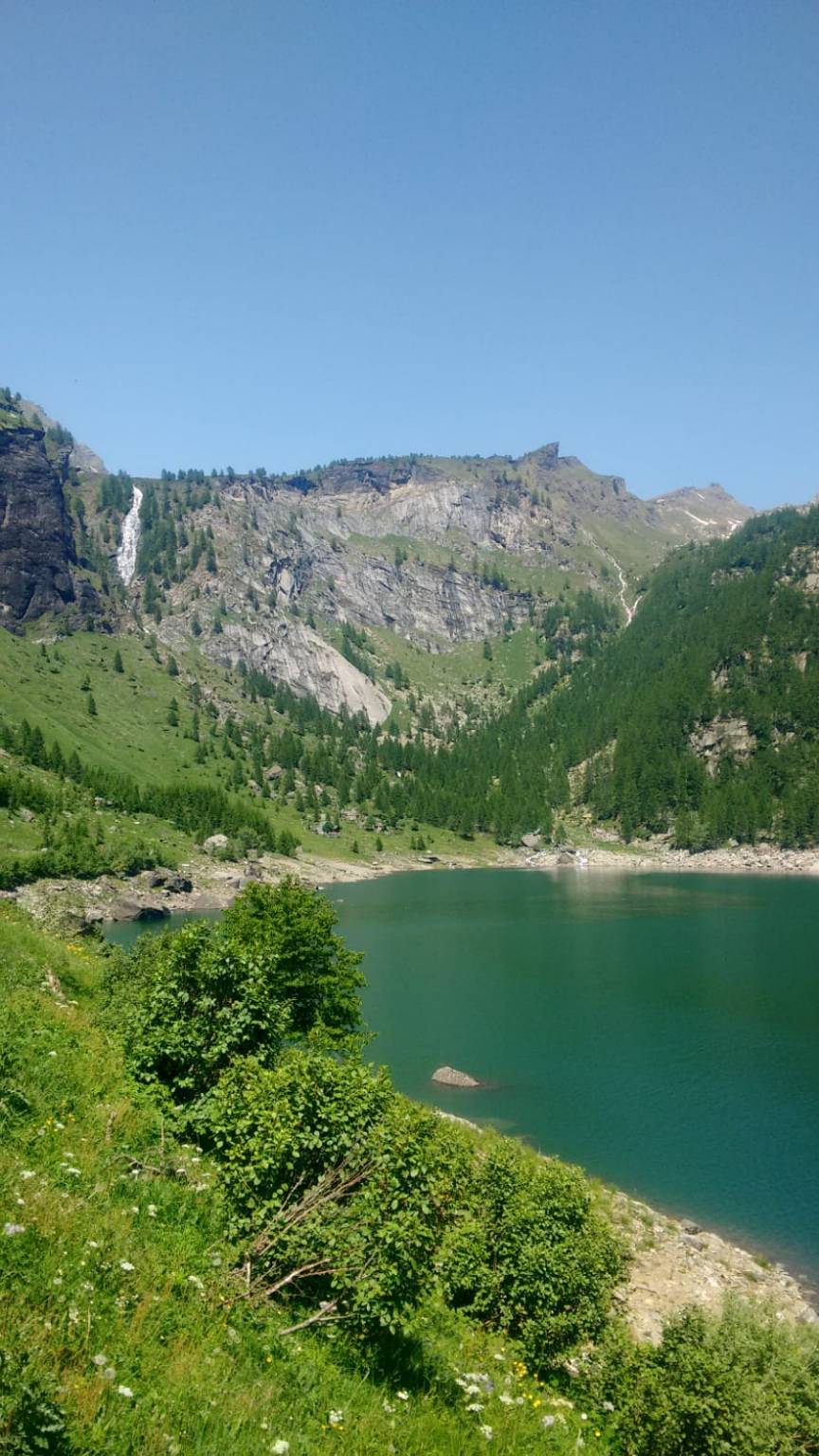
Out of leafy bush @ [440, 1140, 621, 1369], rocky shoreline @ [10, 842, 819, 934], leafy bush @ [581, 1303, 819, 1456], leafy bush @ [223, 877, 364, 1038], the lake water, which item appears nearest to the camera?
leafy bush @ [581, 1303, 819, 1456]

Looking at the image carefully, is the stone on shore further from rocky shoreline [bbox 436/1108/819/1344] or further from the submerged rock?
rocky shoreline [bbox 436/1108/819/1344]

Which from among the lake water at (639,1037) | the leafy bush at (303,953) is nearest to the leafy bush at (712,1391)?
the lake water at (639,1037)

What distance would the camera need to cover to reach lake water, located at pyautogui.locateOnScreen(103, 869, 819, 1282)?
40.5 meters

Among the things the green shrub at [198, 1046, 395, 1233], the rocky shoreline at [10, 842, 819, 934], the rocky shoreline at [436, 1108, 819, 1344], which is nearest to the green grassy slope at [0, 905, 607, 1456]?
the green shrub at [198, 1046, 395, 1233]

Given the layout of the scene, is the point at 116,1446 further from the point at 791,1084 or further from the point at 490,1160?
the point at 791,1084

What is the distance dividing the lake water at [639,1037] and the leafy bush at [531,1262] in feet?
52.3

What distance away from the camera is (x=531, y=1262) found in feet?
69.8

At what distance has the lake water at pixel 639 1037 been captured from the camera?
40500 mm

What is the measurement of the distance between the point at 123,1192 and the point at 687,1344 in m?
12.9

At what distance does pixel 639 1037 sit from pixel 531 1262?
4588cm

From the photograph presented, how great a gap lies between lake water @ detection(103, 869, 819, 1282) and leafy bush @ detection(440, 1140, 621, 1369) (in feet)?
52.3

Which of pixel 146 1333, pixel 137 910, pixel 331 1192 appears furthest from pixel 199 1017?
pixel 137 910

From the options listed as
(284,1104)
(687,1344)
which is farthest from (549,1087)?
(284,1104)

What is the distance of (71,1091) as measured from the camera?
1559cm
